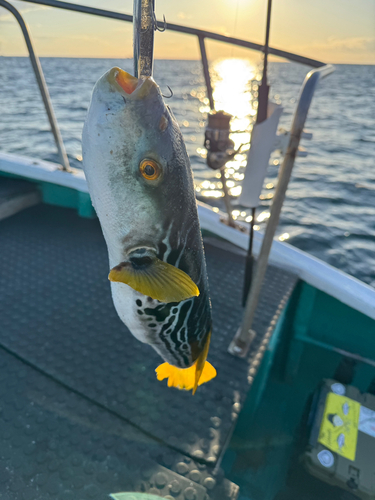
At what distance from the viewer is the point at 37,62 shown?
3424mm

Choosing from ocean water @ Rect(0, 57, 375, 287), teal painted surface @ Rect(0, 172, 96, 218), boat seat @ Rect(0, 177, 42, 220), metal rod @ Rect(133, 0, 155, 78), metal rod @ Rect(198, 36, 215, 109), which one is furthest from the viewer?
ocean water @ Rect(0, 57, 375, 287)

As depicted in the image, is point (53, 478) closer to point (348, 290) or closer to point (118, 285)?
point (118, 285)

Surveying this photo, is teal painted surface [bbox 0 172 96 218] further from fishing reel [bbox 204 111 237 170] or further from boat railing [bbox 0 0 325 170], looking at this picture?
fishing reel [bbox 204 111 237 170]

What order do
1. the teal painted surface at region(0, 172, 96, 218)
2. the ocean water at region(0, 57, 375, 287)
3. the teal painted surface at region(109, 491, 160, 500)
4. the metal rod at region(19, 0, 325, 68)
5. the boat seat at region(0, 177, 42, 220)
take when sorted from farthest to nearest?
the ocean water at region(0, 57, 375, 287), the teal painted surface at region(0, 172, 96, 218), the boat seat at region(0, 177, 42, 220), the metal rod at region(19, 0, 325, 68), the teal painted surface at region(109, 491, 160, 500)

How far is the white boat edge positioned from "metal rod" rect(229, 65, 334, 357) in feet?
3.50

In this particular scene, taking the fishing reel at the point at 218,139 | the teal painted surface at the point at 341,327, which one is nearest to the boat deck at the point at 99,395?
the teal painted surface at the point at 341,327

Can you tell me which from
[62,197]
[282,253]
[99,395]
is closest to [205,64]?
[282,253]

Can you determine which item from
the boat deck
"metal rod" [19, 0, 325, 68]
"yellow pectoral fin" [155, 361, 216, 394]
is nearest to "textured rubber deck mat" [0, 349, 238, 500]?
the boat deck

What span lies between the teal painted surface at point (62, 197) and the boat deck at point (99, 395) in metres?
1.09

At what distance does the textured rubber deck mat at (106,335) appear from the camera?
2195 millimetres

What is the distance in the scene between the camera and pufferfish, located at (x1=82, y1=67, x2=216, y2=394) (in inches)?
41.0

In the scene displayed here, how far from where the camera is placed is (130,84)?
3.37 ft

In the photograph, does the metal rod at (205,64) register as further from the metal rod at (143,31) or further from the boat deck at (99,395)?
the metal rod at (143,31)

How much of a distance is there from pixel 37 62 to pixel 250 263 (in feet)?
9.74
